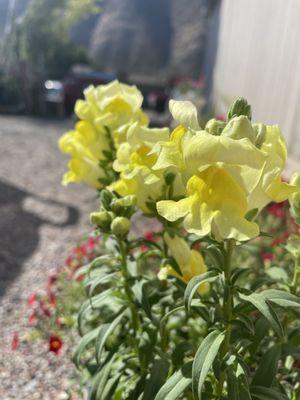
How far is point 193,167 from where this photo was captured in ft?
3.61

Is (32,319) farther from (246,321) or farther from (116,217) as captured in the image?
(246,321)

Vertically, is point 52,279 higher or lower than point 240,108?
lower

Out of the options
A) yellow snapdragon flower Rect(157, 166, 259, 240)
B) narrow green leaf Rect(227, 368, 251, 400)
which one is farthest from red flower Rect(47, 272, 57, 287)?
yellow snapdragon flower Rect(157, 166, 259, 240)

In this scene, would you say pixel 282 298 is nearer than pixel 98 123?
Yes

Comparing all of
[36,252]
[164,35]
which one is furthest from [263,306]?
[164,35]

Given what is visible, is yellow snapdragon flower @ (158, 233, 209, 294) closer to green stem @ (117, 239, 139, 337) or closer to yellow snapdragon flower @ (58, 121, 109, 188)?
green stem @ (117, 239, 139, 337)

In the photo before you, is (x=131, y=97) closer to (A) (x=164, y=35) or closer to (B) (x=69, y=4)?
(B) (x=69, y=4)

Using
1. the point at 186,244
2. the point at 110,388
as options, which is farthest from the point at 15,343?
the point at 186,244

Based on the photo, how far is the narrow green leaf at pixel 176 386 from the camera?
4.34ft

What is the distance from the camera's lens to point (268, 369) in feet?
4.81

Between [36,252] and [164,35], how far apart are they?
3697 cm

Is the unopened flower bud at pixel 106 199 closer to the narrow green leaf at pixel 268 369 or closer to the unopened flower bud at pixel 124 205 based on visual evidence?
the unopened flower bud at pixel 124 205

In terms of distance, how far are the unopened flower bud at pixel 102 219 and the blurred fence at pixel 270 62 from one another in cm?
281

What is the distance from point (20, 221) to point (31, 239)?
0.51 metres
